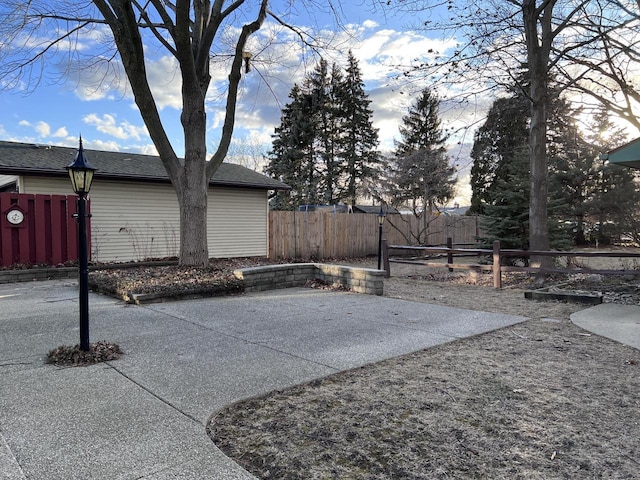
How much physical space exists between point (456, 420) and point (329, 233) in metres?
14.0

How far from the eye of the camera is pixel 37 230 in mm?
9938

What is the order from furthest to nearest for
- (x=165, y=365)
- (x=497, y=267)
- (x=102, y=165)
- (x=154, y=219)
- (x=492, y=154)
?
(x=492, y=154), (x=154, y=219), (x=102, y=165), (x=497, y=267), (x=165, y=365)

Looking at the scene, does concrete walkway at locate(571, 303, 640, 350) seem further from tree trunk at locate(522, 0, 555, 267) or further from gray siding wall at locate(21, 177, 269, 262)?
gray siding wall at locate(21, 177, 269, 262)

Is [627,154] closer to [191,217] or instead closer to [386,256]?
[386,256]

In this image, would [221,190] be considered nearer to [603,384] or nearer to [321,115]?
[603,384]

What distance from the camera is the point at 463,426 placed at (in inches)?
109

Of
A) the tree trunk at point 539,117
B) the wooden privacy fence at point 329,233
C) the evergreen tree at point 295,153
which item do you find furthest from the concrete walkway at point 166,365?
the evergreen tree at point 295,153

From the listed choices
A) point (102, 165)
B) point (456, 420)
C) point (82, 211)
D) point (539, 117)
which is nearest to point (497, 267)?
point (539, 117)

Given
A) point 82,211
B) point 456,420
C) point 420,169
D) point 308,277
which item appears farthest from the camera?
point 420,169

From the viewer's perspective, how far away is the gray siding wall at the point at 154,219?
39.5 feet

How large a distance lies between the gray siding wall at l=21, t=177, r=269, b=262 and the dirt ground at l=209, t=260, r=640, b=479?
10.6 m

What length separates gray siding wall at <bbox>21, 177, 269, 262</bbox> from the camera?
12031 millimetres

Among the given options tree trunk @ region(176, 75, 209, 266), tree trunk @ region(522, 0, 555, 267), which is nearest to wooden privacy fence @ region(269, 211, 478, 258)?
tree trunk @ region(522, 0, 555, 267)

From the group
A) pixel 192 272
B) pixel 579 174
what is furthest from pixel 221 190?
pixel 579 174
